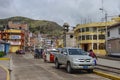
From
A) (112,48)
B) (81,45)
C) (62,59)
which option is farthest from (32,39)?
(62,59)

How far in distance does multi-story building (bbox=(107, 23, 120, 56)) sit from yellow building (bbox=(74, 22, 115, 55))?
121 ft

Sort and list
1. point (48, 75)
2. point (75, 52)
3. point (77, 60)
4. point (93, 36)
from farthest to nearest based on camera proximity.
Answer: point (93, 36) < point (75, 52) < point (77, 60) < point (48, 75)

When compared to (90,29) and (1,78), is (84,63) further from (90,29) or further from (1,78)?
(90,29)

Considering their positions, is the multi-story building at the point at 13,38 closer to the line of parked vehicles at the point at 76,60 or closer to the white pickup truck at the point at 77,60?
the line of parked vehicles at the point at 76,60

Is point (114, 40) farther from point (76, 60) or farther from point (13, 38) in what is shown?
point (13, 38)

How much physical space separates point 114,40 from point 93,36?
46.1 metres

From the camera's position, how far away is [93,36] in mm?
101938

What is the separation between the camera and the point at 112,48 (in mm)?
56719

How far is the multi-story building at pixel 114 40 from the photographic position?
53.3m

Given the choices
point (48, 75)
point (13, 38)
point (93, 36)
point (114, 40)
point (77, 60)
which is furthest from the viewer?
point (13, 38)

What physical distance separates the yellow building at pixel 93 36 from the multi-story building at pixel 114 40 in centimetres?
3700

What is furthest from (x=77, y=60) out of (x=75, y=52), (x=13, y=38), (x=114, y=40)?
(x=13, y=38)

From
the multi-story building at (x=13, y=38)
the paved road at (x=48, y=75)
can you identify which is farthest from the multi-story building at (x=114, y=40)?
the multi-story building at (x=13, y=38)

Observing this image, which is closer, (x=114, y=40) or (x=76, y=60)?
(x=76, y=60)
